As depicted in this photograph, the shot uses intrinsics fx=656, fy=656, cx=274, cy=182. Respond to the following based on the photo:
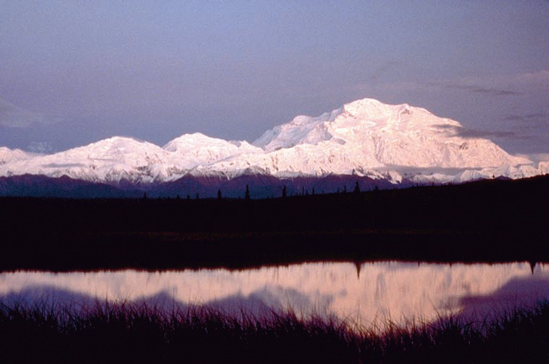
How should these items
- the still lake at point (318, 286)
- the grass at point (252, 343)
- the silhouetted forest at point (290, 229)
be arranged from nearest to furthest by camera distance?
1. the grass at point (252, 343)
2. the still lake at point (318, 286)
3. the silhouetted forest at point (290, 229)

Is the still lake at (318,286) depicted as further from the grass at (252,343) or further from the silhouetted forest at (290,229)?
the grass at (252,343)

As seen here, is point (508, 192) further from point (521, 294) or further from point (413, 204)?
point (521, 294)

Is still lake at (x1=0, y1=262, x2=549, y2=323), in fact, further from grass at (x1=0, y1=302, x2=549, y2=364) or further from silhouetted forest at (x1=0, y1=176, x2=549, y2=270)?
grass at (x1=0, y1=302, x2=549, y2=364)

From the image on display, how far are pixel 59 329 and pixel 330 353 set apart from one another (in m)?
7.56

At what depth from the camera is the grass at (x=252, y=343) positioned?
622 inches

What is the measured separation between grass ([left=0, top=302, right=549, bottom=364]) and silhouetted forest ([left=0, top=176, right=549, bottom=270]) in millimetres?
35330

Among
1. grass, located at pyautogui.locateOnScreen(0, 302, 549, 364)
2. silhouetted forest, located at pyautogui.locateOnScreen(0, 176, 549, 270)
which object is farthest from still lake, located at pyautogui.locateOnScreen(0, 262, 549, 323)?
grass, located at pyautogui.locateOnScreen(0, 302, 549, 364)

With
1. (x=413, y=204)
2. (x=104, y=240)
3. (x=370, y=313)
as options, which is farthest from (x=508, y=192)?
(x=370, y=313)

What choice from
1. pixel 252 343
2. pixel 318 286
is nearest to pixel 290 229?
pixel 318 286

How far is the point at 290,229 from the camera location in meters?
108

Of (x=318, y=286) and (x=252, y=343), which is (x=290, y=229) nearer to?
(x=318, y=286)

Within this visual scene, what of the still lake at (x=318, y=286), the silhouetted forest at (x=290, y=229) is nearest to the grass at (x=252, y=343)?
the still lake at (x=318, y=286)

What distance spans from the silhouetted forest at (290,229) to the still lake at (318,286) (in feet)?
20.0

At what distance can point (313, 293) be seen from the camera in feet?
123
